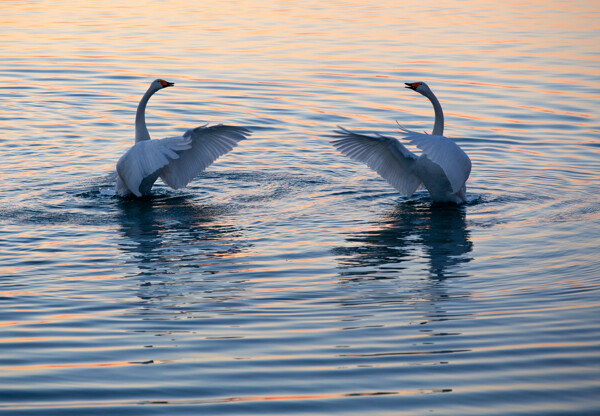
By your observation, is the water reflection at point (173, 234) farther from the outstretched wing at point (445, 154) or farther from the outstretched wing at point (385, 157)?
the outstretched wing at point (445, 154)

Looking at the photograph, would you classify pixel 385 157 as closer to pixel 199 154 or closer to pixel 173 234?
pixel 199 154

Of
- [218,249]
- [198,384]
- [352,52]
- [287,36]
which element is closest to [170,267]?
[218,249]

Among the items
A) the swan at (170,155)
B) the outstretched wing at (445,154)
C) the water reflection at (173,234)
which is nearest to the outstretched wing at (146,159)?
the swan at (170,155)

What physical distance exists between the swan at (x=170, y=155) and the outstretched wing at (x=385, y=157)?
1.57 m

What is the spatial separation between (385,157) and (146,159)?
132 inches

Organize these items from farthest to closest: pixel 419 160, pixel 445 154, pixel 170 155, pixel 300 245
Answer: pixel 419 160 < pixel 170 155 < pixel 445 154 < pixel 300 245

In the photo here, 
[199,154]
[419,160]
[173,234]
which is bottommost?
[173,234]

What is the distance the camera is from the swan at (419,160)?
1175 cm

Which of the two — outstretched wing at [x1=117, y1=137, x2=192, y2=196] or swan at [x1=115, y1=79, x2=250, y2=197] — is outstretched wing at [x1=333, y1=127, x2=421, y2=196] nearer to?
swan at [x1=115, y1=79, x2=250, y2=197]

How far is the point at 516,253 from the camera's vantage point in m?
10.6

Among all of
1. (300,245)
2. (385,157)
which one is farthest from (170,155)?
(385,157)

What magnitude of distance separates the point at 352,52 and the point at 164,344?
57.9 ft

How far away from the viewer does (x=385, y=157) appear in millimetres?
13062

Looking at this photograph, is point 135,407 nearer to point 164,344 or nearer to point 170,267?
point 164,344
